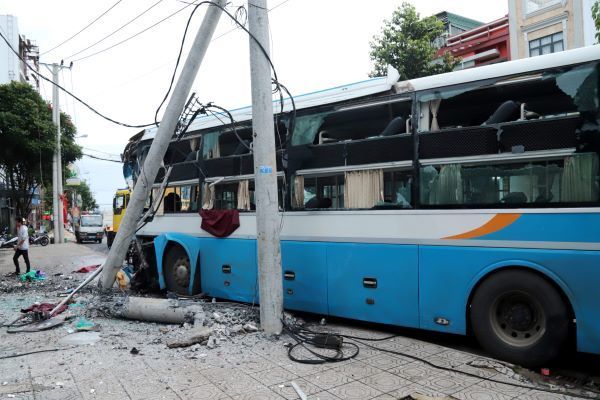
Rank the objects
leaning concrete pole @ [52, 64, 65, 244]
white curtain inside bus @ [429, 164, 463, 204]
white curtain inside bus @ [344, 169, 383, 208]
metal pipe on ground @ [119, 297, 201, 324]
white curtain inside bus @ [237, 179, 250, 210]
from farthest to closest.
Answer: leaning concrete pole @ [52, 64, 65, 244] → white curtain inside bus @ [237, 179, 250, 210] → metal pipe on ground @ [119, 297, 201, 324] → white curtain inside bus @ [344, 169, 383, 208] → white curtain inside bus @ [429, 164, 463, 204]

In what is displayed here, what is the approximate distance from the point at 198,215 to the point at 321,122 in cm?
294

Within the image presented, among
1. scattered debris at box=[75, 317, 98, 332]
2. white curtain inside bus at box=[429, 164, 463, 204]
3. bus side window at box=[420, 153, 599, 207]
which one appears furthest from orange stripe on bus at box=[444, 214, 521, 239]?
scattered debris at box=[75, 317, 98, 332]

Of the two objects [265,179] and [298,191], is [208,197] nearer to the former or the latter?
[298,191]

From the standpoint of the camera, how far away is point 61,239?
29.2 m

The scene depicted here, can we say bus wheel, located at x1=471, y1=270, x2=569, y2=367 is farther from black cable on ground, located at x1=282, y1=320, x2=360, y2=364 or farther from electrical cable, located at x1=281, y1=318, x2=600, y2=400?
black cable on ground, located at x1=282, y1=320, x2=360, y2=364

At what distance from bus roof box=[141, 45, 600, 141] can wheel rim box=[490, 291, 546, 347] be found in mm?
2482

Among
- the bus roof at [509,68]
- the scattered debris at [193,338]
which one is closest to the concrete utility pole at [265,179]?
the scattered debris at [193,338]

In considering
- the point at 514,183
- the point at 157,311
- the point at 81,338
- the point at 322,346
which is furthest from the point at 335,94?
the point at 81,338

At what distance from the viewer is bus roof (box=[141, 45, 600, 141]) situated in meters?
4.83

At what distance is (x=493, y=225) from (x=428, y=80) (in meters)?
1.96

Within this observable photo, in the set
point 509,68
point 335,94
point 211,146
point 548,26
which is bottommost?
point 211,146

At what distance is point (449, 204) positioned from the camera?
544 cm

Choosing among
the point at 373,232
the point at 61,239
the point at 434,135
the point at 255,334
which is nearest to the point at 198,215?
the point at 255,334

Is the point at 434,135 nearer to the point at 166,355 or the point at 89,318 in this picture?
the point at 166,355
